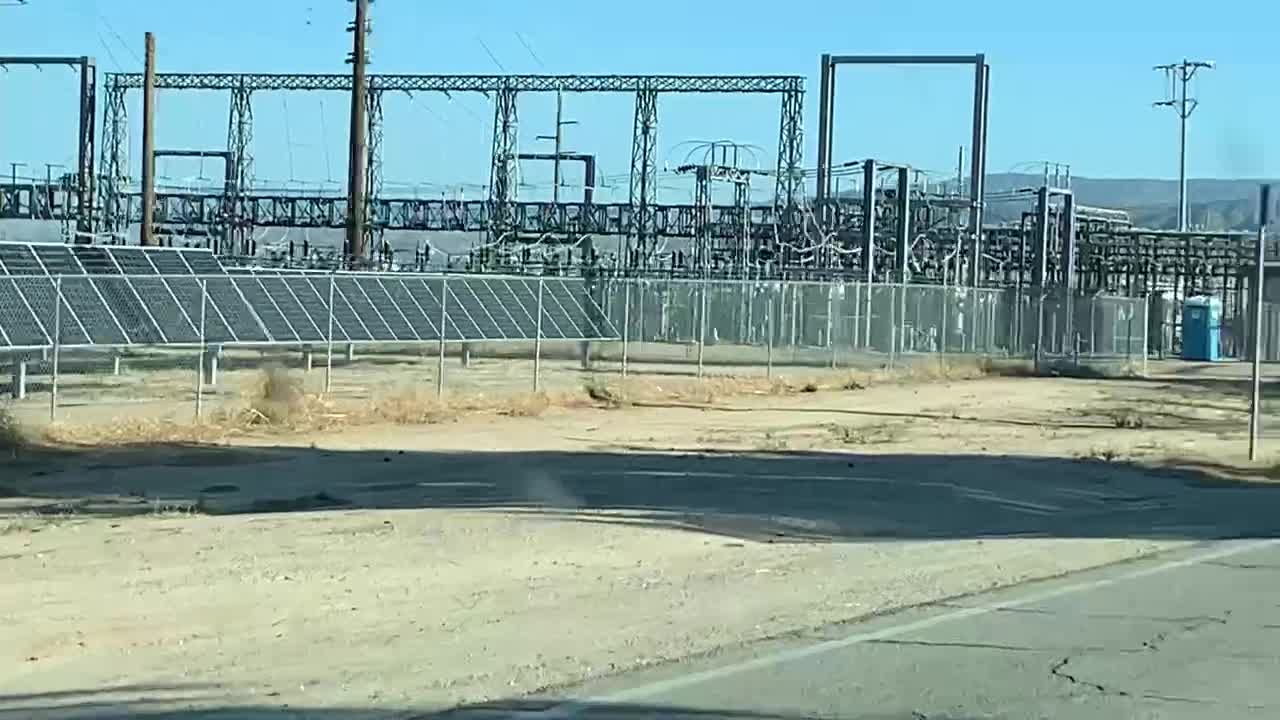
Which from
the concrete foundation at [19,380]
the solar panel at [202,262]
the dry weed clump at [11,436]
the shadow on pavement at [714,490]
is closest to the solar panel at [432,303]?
the solar panel at [202,262]

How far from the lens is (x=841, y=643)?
423 inches

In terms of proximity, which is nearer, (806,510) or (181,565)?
(181,565)

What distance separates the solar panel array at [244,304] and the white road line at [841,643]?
16181 mm

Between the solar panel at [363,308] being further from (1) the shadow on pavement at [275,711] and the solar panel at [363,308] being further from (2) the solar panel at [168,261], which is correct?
(1) the shadow on pavement at [275,711]

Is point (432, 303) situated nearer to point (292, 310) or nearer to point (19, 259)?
point (292, 310)

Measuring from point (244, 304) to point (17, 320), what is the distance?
265 inches

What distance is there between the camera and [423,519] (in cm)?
1709

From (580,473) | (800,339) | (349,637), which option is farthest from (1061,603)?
(800,339)

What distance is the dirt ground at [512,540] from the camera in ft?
32.8

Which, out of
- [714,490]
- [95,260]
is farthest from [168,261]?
[714,490]

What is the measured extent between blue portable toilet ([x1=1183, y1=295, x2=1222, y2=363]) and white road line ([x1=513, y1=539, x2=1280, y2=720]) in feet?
178

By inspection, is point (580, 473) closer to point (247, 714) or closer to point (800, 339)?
point (247, 714)

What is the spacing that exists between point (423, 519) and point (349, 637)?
249 inches

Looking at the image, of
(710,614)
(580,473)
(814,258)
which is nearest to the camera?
(710,614)
